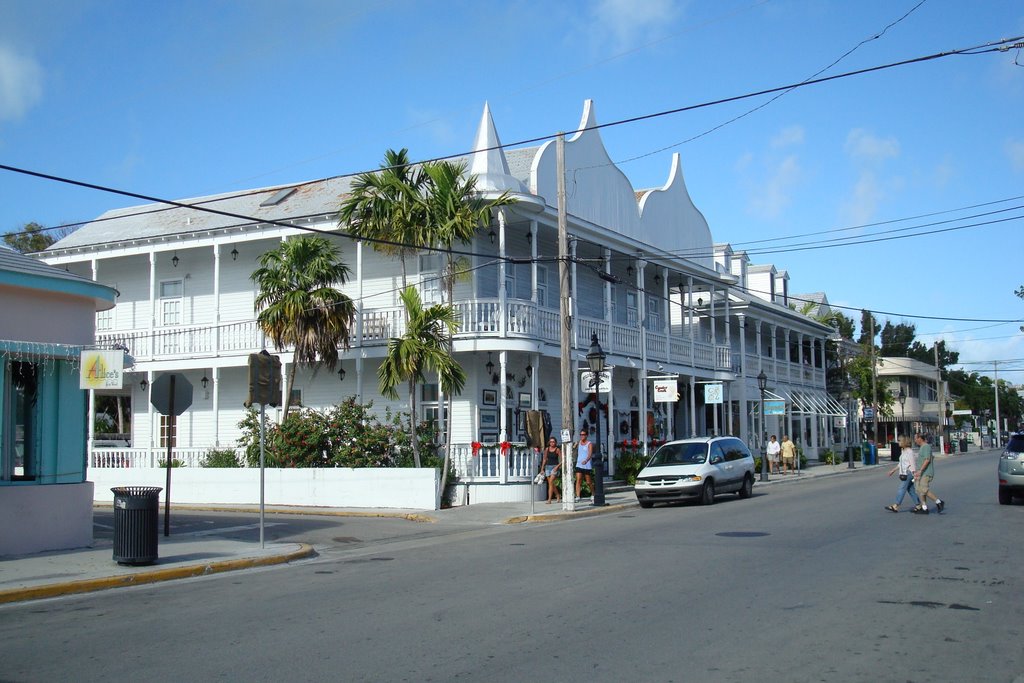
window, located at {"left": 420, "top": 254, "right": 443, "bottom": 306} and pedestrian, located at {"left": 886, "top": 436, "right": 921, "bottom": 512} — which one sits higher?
window, located at {"left": 420, "top": 254, "right": 443, "bottom": 306}

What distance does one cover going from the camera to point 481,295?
26391mm

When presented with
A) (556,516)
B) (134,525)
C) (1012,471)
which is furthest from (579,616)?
(1012,471)

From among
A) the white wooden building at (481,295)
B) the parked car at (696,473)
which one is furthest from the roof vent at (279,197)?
the parked car at (696,473)

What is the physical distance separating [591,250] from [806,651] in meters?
23.6

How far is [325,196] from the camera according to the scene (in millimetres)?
→ 29422

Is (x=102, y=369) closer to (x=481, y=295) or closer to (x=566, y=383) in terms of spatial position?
(x=566, y=383)

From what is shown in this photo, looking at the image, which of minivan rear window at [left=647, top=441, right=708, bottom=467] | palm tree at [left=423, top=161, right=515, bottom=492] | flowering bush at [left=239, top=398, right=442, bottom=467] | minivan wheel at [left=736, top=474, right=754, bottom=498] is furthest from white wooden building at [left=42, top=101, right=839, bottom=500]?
minivan wheel at [left=736, top=474, right=754, bottom=498]

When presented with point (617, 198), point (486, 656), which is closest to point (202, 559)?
point (486, 656)

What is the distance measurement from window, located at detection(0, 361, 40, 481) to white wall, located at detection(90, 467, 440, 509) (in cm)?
717

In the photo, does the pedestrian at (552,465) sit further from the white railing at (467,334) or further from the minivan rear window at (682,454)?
the white railing at (467,334)

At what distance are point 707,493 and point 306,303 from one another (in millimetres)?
11156

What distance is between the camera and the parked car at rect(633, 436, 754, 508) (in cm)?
2281

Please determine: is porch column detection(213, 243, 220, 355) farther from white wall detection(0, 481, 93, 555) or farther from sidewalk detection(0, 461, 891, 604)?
white wall detection(0, 481, 93, 555)

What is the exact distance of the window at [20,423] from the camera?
1461 cm
